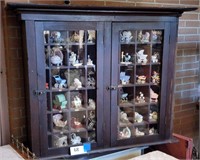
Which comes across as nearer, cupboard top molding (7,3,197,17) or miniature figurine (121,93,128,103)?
cupboard top molding (7,3,197,17)

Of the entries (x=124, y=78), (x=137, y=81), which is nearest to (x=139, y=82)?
(x=137, y=81)

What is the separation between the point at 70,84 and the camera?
1779 millimetres

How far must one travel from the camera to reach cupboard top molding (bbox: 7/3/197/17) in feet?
4.96

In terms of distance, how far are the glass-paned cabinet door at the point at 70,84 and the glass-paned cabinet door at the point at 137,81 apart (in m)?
0.14

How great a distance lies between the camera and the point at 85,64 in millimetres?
1769

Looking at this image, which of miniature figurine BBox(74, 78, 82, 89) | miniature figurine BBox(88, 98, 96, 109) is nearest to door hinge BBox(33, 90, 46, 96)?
miniature figurine BBox(74, 78, 82, 89)

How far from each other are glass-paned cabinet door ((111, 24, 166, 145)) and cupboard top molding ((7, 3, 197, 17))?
9 centimetres

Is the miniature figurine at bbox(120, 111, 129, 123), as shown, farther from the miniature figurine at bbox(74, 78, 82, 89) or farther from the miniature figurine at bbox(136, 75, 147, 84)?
the miniature figurine at bbox(74, 78, 82, 89)

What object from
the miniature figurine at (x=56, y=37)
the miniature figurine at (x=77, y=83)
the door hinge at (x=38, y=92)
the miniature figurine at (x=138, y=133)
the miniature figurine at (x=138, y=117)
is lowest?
the miniature figurine at (x=138, y=133)

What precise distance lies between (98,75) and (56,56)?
0.98ft

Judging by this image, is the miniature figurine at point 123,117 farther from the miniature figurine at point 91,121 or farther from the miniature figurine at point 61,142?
the miniature figurine at point 61,142

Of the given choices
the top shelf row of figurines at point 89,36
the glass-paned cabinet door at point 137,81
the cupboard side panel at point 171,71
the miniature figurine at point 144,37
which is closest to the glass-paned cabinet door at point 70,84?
the top shelf row of figurines at point 89,36

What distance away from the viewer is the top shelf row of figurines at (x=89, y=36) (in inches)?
65.6

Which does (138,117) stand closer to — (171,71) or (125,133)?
(125,133)
